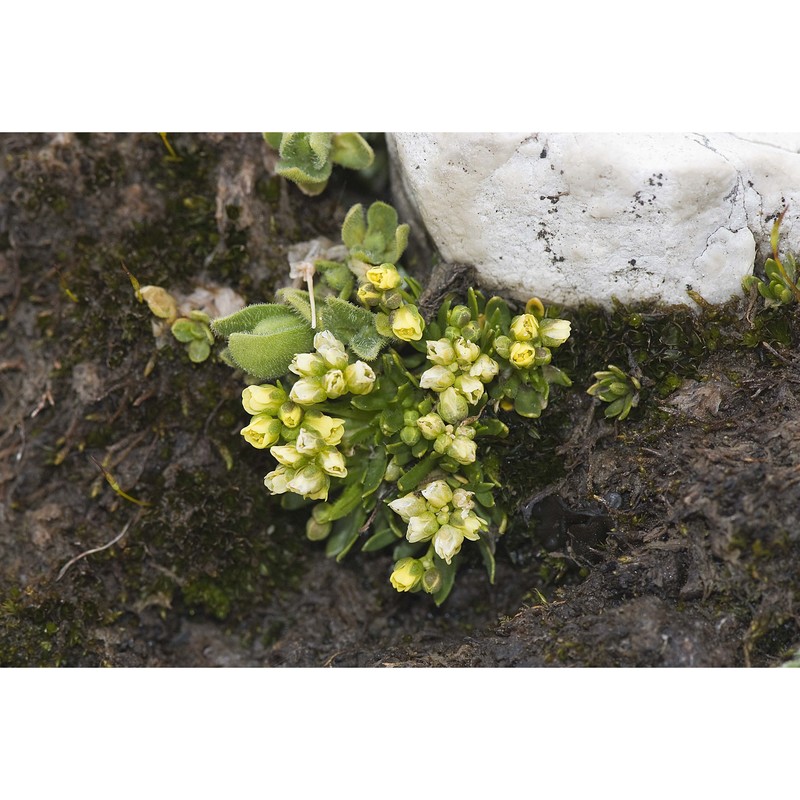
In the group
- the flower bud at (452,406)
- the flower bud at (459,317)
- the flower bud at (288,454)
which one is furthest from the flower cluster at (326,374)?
the flower bud at (459,317)

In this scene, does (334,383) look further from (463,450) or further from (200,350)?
(200,350)

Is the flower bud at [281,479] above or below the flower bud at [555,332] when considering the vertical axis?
below

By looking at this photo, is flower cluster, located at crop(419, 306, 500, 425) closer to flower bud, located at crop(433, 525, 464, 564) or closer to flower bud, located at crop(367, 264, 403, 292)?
flower bud, located at crop(367, 264, 403, 292)

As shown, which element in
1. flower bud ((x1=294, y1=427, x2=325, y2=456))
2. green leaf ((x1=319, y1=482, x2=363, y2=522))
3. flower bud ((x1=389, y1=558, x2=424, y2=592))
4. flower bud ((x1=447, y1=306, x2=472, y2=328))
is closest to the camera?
flower bud ((x1=294, y1=427, x2=325, y2=456))

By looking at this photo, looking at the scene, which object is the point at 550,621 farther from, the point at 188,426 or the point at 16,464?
the point at 16,464

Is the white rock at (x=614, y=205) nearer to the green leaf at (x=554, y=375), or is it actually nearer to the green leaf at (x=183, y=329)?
the green leaf at (x=554, y=375)

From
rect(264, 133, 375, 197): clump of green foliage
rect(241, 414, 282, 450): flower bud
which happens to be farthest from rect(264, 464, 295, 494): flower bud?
rect(264, 133, 375, 197): clump of green foliage
